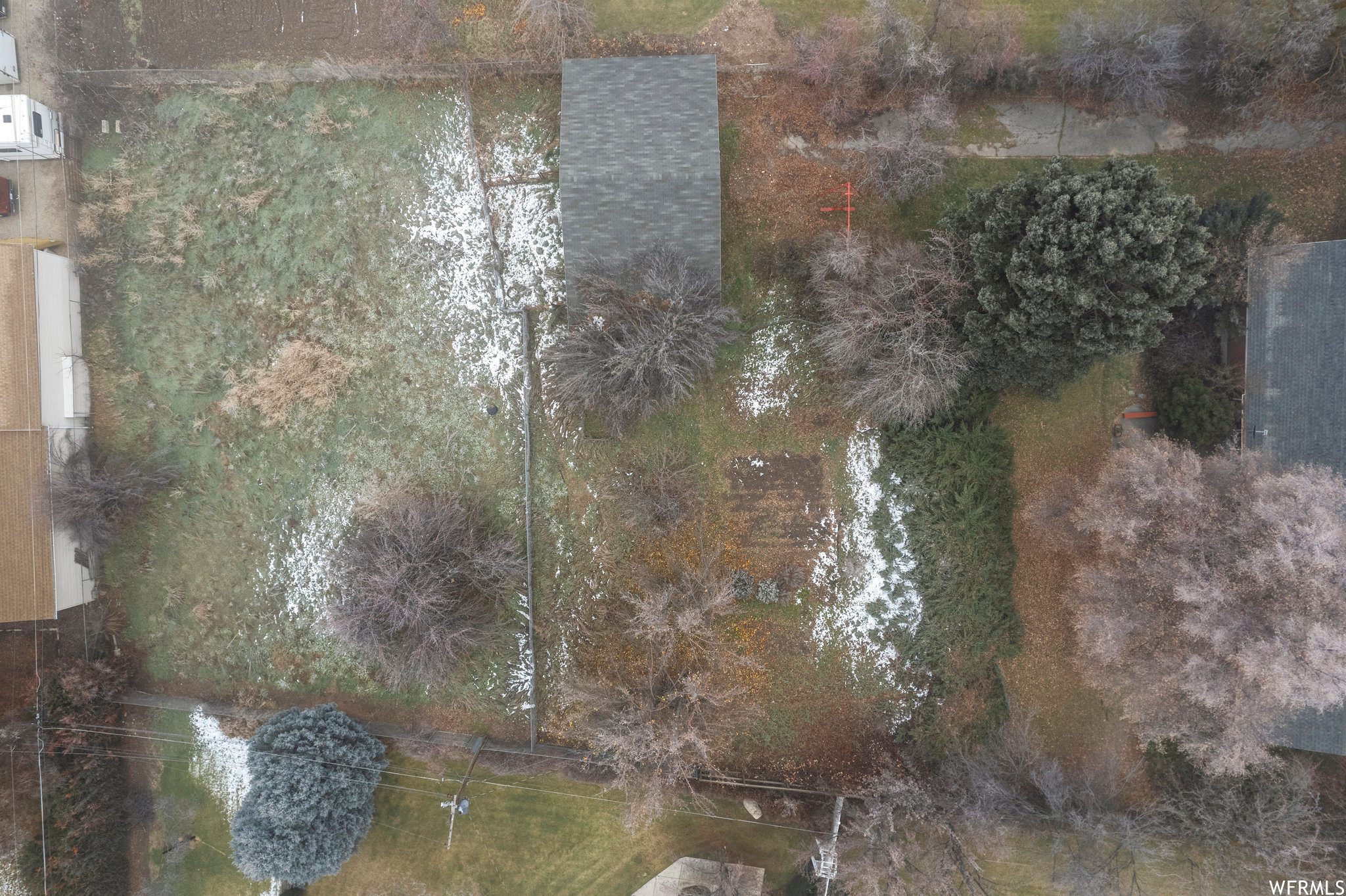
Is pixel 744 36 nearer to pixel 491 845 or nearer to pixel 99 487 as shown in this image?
pixel 99 487

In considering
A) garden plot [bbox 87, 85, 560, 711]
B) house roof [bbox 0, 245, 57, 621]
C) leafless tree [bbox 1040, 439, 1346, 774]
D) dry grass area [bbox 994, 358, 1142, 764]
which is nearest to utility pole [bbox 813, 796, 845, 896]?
dry grass area [bbox 994, 358, 1142, 764]

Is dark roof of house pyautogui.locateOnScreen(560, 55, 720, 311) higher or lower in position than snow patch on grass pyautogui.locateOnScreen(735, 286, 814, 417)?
higher

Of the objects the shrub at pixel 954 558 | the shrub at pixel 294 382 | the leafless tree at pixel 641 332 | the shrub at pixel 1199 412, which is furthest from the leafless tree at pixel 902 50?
the shrub at pixel 294 382

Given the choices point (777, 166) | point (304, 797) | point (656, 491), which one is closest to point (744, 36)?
point (777, 166)

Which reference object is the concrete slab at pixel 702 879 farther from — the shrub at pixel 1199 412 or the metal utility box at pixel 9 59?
the metal utility box at pixel 9 59

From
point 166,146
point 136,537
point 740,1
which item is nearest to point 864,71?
point 740,1

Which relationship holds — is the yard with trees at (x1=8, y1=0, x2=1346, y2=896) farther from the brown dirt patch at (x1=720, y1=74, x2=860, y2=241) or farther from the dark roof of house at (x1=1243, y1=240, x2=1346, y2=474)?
the dark roof of house at (x1=1243, y1=240, x2=1346, y2=474)

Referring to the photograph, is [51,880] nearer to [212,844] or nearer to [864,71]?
[212,844]
